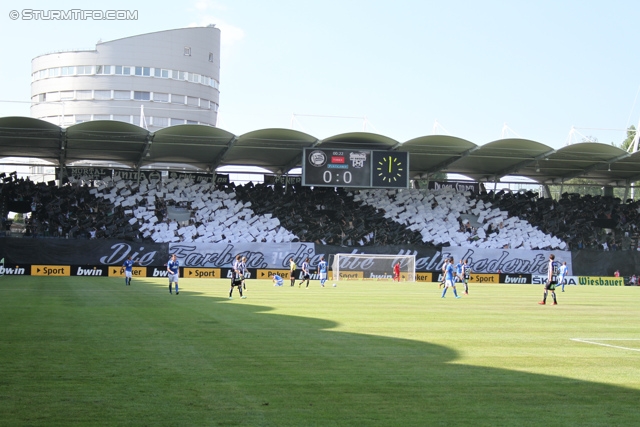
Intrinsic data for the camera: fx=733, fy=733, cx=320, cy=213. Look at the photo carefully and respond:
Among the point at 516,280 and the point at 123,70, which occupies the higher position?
the point at 123,70

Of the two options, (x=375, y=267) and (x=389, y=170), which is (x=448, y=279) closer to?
(x=375, y=267)

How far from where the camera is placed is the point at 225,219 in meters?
57.3

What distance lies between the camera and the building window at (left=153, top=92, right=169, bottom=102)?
99.6 meters

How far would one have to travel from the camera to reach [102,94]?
323 feet

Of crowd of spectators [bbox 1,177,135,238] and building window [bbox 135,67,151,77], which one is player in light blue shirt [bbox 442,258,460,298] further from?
building window [bbox 135,67,151,77]

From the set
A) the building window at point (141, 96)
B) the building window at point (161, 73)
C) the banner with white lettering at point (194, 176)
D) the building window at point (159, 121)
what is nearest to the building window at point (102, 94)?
the building window at point (141, 96)

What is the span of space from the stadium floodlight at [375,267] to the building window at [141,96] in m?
54.4

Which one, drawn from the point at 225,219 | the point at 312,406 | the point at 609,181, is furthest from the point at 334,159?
the point at 312,406

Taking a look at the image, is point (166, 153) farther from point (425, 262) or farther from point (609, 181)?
point (609, 181)

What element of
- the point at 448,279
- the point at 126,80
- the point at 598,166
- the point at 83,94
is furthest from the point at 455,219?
the point at 83,94

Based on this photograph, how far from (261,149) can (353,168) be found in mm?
7334

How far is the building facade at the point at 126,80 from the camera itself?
9825 cm

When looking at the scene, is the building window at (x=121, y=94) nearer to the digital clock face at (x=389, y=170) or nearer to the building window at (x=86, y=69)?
the building window at (x=86, y=69)

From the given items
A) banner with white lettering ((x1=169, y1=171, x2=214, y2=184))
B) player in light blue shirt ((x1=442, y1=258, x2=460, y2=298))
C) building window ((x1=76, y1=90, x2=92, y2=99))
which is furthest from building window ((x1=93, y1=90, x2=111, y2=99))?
player in light blue shirt ((x1=442, y1=258, x2=460, y2=298))
